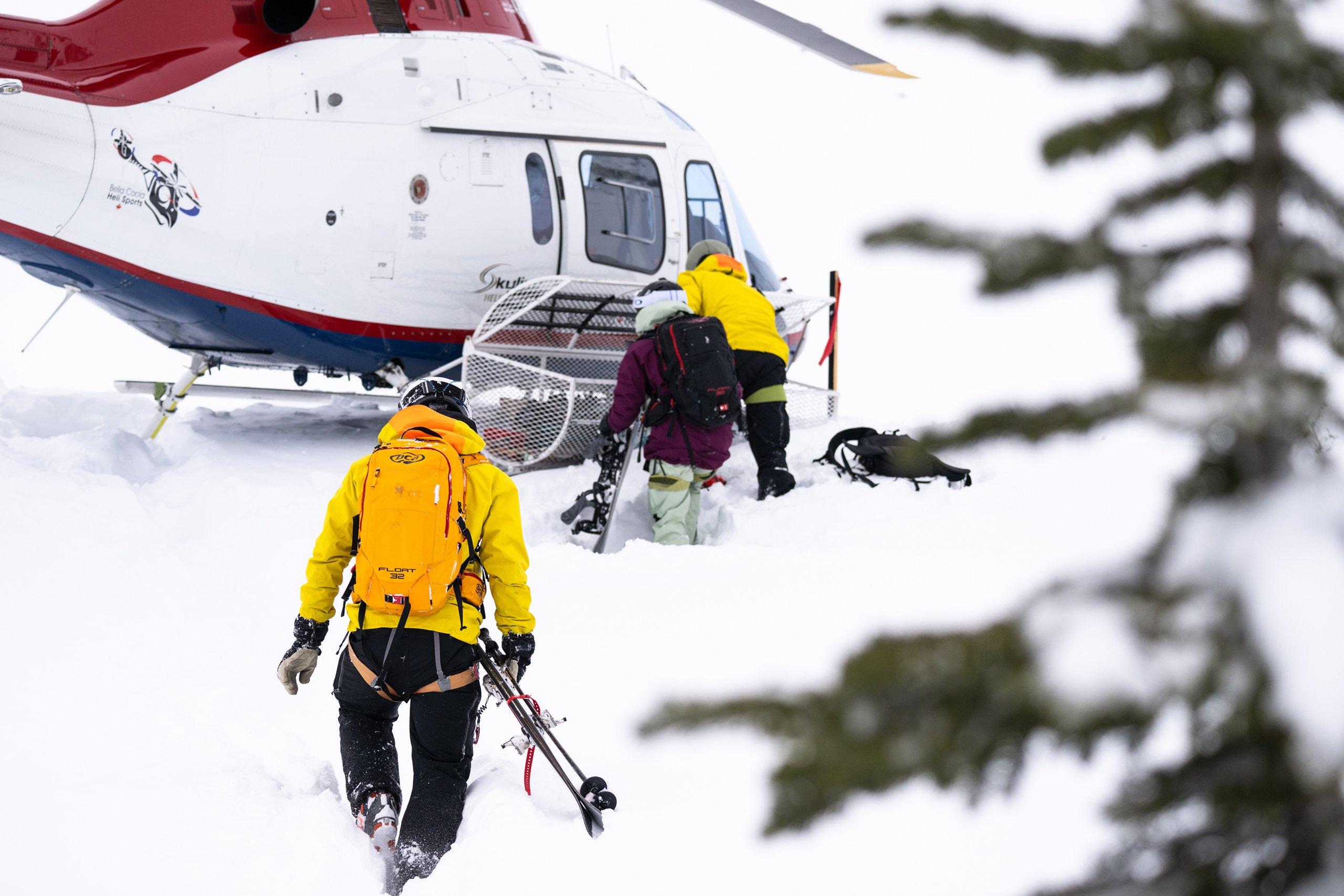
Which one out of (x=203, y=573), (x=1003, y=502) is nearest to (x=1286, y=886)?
(x=1003, y=502)

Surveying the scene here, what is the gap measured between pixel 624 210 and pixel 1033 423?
8.61 m

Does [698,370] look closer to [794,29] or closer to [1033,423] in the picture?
[794,29]

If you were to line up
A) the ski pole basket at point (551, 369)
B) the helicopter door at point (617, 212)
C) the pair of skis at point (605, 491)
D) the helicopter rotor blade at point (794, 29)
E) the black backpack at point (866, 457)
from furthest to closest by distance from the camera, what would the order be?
the helicopter door at point (617, 212) < the ski pole basket at point (551, 369) < the pair of skis at point (605, 491) < the black backpack at point (866, 457) < the helicopter rotor blade at point (794, 29)

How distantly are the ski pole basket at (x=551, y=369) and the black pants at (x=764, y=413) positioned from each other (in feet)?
3.38

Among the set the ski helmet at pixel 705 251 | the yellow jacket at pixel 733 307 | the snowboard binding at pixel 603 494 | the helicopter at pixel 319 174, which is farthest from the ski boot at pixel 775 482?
the helicopter at pixel 319 174

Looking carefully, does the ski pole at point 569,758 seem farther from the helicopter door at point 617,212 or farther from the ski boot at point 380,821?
the helicopter door at point 617,212

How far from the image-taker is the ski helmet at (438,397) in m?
3.79

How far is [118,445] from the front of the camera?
7.88 m

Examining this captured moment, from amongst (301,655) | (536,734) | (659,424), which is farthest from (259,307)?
(536,734)

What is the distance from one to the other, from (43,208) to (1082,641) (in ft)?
27.8

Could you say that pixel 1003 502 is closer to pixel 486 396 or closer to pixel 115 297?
pixel 486 396

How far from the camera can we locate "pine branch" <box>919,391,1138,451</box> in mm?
709

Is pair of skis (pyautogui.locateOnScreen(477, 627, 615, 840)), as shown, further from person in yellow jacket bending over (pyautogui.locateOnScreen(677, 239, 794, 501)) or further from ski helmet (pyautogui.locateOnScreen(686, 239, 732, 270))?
ski helmet (pyautogui.locateOnScreen(686, 239, 732, 270))

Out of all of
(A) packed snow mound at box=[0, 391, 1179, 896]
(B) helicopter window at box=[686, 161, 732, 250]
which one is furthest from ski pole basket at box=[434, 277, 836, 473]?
(B) helicopter window at box=[686, 161, 732, 250]
